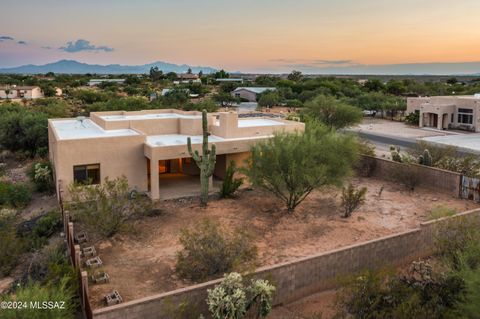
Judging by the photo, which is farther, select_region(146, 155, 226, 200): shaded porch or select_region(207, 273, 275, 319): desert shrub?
select_region(146, 155, 226, 200): shaded porch

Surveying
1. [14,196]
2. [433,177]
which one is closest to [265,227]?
[433,177]

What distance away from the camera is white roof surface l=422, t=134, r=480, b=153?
3631cm

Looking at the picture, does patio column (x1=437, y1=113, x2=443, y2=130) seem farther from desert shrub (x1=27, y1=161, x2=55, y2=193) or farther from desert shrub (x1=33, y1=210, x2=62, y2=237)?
desert shrub (x1=33, y1=210, x2=62, y2=237)

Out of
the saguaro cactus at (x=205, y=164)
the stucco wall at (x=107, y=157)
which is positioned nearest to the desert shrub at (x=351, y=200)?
the saguaro cactus at (x=205, y=164)

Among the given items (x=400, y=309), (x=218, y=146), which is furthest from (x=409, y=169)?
(x=400, y=309)

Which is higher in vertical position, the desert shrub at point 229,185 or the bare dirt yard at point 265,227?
the desert shrub at point 229,185

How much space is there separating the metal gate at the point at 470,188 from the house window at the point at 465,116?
2948 cm

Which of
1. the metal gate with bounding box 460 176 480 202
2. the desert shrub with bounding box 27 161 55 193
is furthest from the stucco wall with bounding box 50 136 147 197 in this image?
the metal gate with bounding box 460 176 480 202

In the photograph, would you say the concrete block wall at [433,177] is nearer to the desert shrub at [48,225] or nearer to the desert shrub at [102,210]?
the desert shrub at [102,210]

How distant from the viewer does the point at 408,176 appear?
22.4 meters

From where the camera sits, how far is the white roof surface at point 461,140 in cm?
3631

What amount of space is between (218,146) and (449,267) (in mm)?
13452

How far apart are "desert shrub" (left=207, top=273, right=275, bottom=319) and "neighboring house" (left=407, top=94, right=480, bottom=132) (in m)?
43.4

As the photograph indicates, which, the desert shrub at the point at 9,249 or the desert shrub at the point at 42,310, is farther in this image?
the desert shrub at the point at 9,249
